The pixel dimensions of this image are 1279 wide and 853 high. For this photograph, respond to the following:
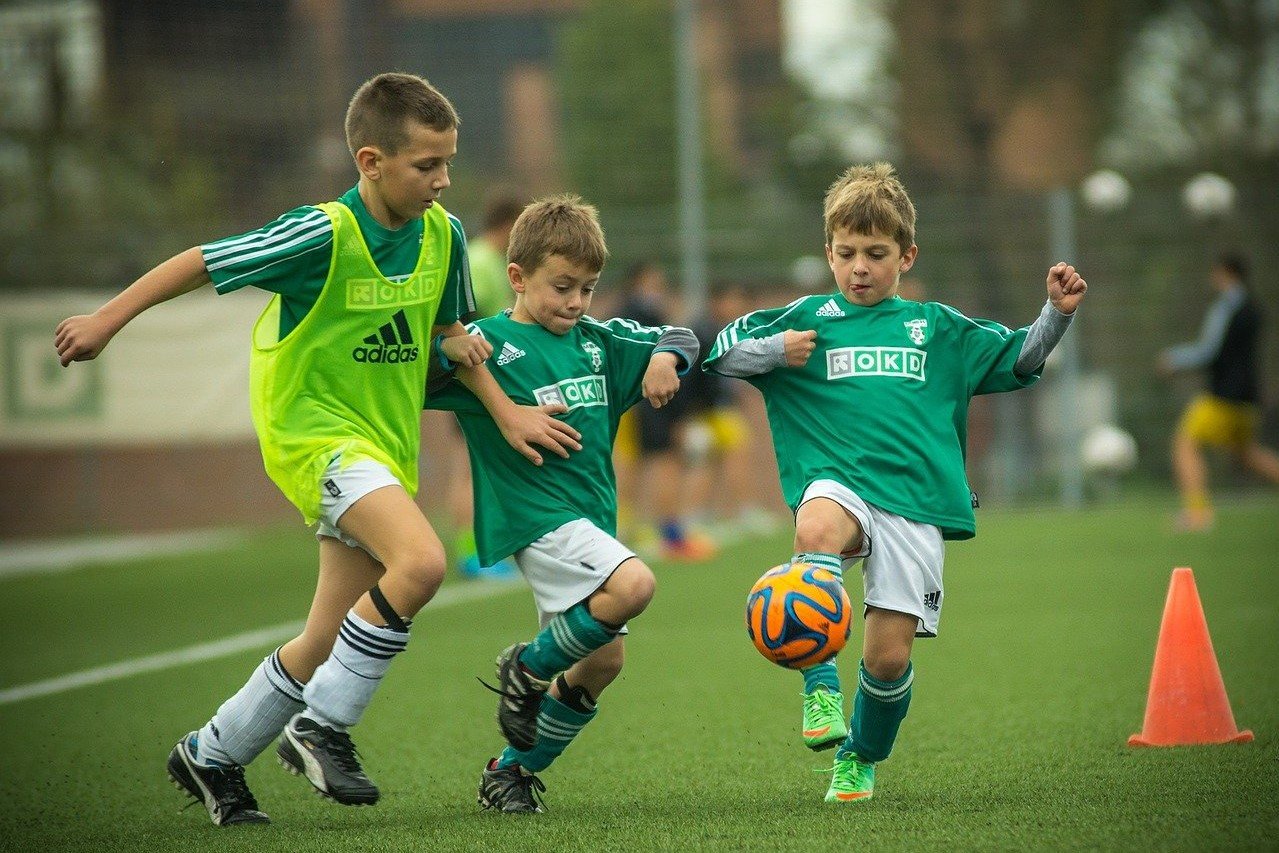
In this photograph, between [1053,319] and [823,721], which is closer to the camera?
[823,721]

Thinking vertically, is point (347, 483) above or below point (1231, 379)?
above

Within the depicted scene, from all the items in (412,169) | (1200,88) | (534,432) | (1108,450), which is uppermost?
(1200,88)

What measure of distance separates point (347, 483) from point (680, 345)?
3.42 feet

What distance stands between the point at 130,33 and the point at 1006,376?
60.1ft

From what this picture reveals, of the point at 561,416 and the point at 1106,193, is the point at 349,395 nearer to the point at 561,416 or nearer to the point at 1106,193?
the point at 561,416

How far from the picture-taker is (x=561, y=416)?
183 inches

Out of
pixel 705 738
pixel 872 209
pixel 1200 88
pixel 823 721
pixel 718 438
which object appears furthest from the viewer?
pixel 1200 88

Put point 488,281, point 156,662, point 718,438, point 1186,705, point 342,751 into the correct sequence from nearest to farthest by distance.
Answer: point 342,751 → point 1186,705 → point 156,662 → point 488,281 → point 718,438

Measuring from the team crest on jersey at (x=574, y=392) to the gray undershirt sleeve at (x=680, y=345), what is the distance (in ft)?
0.66

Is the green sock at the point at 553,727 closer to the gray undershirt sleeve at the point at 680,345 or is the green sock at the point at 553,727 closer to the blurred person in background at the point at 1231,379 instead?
the gray undershirt sleeve at the point at 680,345

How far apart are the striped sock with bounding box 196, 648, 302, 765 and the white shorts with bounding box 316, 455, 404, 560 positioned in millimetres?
521

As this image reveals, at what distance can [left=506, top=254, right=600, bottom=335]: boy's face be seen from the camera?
15.2 feet

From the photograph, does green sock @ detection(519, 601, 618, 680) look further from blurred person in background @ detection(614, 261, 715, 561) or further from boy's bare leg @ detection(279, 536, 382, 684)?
blurred person in background @ detection(614, 261, 715, 561)

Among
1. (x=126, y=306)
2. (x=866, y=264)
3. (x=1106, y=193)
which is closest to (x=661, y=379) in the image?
(x=866, y=264)
